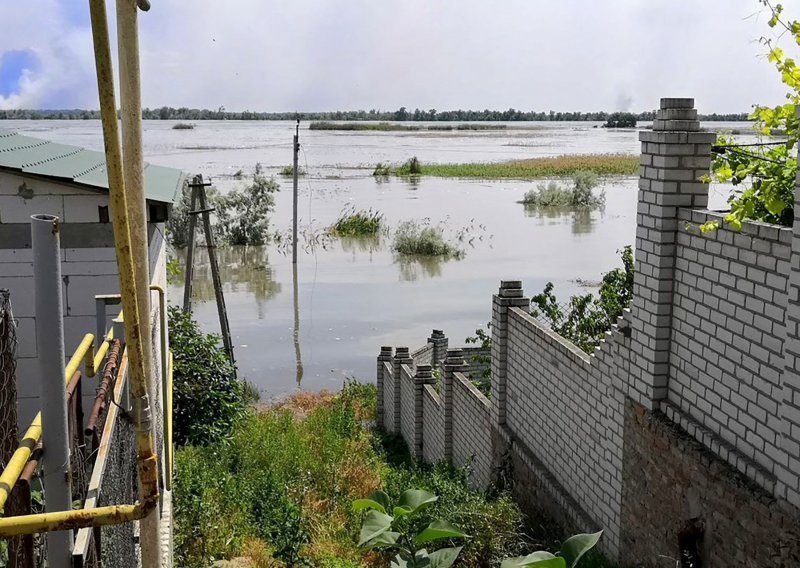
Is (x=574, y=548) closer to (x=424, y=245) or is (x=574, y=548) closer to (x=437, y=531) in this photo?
(x=437, y=531)

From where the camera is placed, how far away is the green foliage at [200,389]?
34.0 ft

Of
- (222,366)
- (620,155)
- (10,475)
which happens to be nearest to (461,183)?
(620,155)

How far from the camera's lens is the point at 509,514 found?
20.4ft

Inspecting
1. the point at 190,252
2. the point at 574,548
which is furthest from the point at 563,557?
the point at 190,252

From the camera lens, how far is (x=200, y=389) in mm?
10477

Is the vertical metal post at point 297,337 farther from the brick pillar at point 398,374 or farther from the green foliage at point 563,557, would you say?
the green foliage at point 563,557

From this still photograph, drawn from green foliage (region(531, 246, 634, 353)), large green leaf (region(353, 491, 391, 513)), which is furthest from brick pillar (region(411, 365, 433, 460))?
large green leaf (region(353, 491, 391, 513))

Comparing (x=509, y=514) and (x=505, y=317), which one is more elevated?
(x=505, y=317)

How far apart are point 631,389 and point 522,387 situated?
227 centimetres

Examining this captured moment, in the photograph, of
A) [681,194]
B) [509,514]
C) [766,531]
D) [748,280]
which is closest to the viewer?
[766,531]

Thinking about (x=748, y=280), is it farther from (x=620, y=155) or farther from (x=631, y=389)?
(x=620, y=155)

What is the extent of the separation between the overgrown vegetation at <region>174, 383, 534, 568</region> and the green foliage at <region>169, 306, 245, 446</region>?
0.79 ft

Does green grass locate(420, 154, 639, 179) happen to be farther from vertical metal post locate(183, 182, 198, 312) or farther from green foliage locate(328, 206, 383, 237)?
vertical metal post locate(183, 182, 198, 312)

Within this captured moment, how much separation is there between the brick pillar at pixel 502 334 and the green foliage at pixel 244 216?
25556mm
